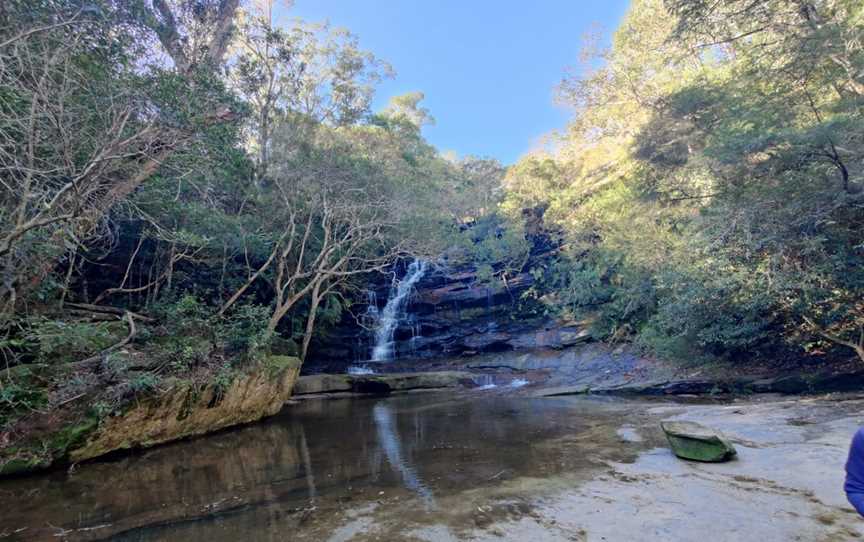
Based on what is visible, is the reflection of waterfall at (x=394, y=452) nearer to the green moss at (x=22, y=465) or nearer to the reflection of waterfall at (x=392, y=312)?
the green moss at (x=22, y=465)

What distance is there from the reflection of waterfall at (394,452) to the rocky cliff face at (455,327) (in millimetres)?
9001

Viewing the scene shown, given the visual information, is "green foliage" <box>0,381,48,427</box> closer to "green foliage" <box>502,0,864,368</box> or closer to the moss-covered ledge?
the moss-covered ledge

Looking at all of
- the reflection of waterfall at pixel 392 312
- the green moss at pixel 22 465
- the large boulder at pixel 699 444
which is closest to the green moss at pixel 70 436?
the green moss at pixel 22 465

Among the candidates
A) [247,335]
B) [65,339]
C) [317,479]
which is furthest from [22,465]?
[247,335]

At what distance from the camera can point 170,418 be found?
860 centimetres

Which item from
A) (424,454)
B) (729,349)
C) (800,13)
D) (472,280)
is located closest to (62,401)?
(424,454)

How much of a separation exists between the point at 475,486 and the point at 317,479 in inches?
83.0

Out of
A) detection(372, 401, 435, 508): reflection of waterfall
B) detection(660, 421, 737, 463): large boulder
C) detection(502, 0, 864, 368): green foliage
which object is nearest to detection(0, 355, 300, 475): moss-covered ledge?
detection(372, 401, 435, 508): reflection of waterfall

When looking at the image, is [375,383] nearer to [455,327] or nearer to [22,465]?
[455,327]

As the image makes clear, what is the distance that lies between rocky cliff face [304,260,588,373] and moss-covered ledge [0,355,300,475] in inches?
342

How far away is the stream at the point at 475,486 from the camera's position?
3.74 m

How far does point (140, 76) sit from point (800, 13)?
1440cm

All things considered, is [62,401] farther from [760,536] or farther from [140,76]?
[760,536]

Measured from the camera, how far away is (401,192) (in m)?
17.2
